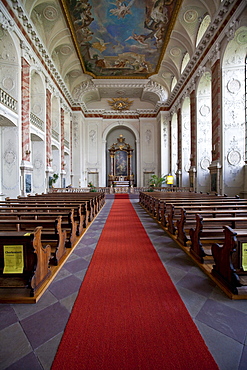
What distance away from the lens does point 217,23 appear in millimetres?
9594

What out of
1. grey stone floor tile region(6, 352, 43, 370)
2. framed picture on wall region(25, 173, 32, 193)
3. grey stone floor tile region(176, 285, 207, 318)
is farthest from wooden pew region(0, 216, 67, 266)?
framed picture on wall region(25, 173, 32, 193)

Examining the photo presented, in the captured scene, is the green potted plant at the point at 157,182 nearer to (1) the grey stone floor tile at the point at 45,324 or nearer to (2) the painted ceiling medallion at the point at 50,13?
(2) the painted ceiling medallion at the point at 50,13

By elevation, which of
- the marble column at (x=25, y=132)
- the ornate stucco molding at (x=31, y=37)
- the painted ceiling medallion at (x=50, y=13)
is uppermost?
the painted ceiling medallion at (x=50, y=13)

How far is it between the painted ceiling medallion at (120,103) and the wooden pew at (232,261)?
21.9 metres

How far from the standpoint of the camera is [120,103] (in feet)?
73.5

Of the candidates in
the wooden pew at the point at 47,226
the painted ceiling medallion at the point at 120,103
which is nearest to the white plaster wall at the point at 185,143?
the painted ceiling medallion at the point at 120,103

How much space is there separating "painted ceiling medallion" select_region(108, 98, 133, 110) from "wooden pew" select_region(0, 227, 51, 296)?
21.9 metres

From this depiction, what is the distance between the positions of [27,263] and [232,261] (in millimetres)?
2299

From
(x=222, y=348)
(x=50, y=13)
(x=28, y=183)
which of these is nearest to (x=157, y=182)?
(x=28, y=183)

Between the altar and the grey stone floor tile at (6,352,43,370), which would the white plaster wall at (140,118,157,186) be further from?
the grey stone floor tile at (6,352,43,370)

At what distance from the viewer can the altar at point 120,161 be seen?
2325cm

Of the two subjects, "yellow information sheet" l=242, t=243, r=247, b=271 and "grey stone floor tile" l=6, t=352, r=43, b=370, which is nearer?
"grey stone floor tile" l=6, t=352, r=43, b=370

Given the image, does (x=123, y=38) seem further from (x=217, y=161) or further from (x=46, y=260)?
(x=46, y=260)

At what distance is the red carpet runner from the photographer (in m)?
1.49
